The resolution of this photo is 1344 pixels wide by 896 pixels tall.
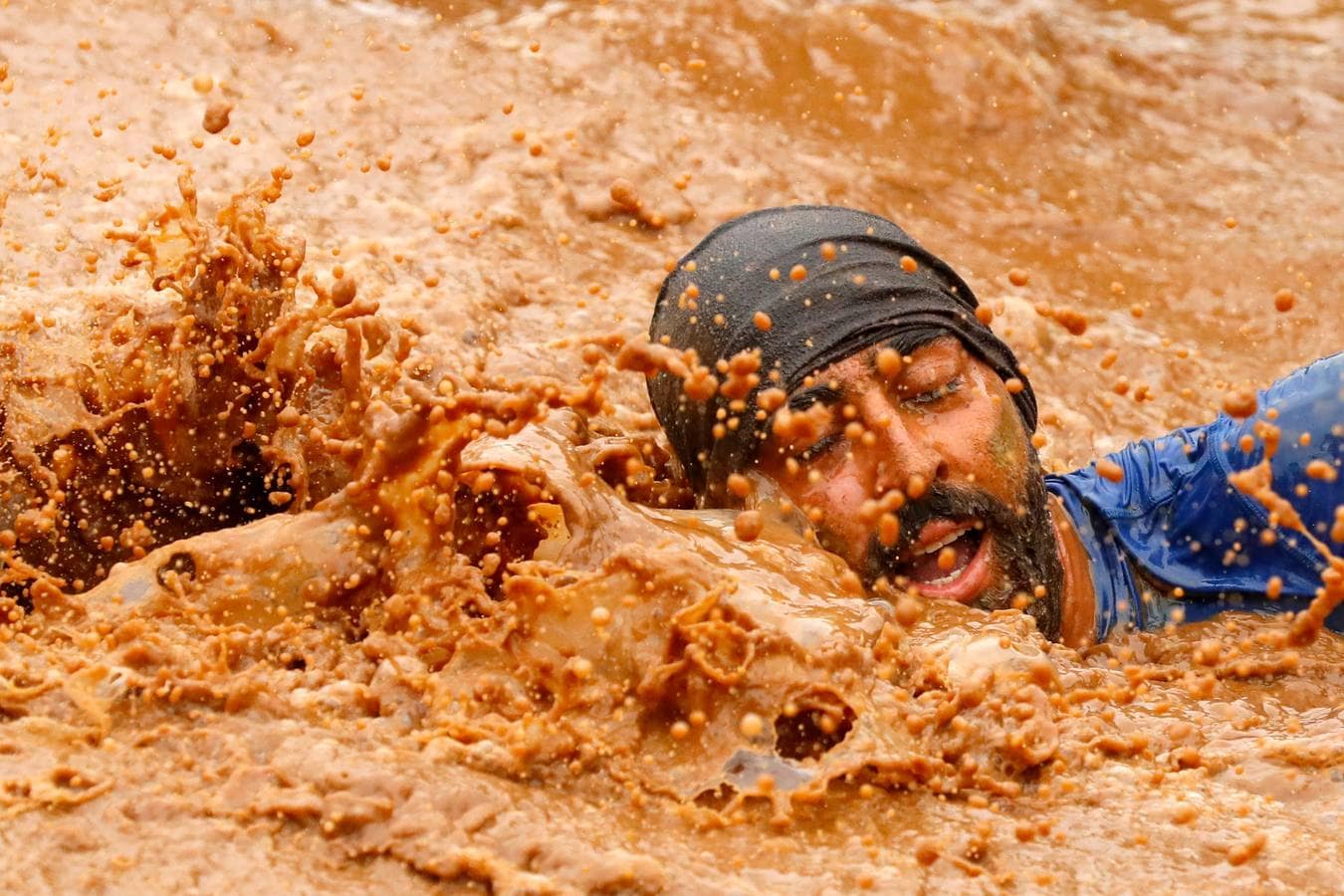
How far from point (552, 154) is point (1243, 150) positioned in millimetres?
3117

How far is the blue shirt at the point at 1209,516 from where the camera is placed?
3672 mm

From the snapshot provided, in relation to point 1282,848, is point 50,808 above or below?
below

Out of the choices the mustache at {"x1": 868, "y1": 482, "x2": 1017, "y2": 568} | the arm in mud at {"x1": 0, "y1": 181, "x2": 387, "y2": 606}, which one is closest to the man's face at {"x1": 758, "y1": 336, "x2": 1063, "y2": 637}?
the mustache at {"x1": 868, "y1": 482, "x2": 1017, "y2": 568}

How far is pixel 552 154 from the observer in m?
6.08

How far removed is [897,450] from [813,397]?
243 millimetres

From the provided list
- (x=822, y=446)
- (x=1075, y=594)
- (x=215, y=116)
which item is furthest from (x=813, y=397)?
(x=215, y=116)

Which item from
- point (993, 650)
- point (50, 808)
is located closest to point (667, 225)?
point (993, 650)

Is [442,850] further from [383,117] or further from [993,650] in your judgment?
[383,117]

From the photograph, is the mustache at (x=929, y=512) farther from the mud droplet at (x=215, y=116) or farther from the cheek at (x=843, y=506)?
the mud droplet at (x=215, y=116)

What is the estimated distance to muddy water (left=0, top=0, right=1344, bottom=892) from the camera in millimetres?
2506

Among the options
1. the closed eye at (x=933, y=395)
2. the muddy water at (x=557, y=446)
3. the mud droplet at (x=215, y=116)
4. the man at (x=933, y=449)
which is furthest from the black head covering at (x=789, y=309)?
the mud droplet at (x=215, y=116)

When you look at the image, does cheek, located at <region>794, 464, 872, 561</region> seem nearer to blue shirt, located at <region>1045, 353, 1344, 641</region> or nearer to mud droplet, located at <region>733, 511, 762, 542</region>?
mud droplet, located at <region>733, 511, 762, 542</region>

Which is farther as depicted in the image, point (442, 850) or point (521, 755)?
point (521, 755)

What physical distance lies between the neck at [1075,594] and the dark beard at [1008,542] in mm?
89
